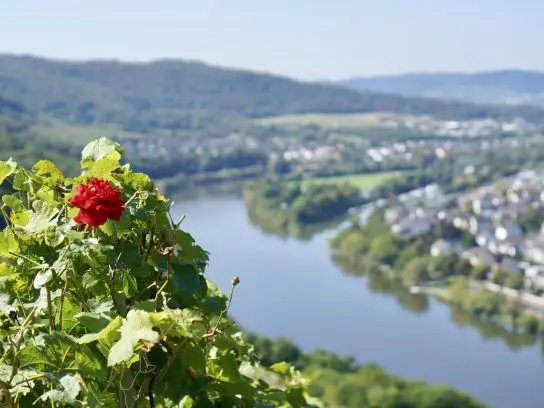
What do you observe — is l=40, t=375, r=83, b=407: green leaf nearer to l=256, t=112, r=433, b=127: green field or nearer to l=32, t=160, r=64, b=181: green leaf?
l=32, t=160, r=64, b=181: green leaf

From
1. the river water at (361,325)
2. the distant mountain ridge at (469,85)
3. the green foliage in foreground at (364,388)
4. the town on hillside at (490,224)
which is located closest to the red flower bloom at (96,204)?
the green foliage in foreground at (364,388)

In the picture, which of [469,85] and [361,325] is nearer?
[361,325]

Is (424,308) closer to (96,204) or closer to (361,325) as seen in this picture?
(361,325)

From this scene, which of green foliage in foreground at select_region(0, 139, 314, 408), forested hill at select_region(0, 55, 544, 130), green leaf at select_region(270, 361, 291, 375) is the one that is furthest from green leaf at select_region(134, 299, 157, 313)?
forested hill at select_region(0, 55, 544, 130)

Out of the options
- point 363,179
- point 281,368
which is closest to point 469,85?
point 363,179

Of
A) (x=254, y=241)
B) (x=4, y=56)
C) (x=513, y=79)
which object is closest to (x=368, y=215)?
(x=254, y=241)

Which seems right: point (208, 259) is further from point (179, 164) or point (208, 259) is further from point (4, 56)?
point (4, 56)
